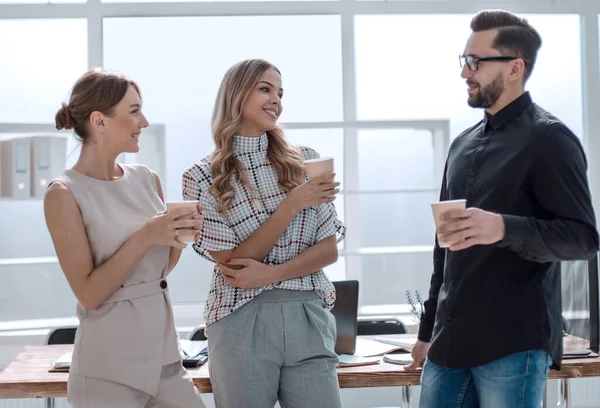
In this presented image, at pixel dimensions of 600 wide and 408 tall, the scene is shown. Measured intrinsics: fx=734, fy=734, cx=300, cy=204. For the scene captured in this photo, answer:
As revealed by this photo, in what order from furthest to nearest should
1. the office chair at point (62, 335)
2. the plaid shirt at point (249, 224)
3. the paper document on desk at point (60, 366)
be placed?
the office chair at point (62, 335) < the paper document on desk at point (60, 366) < the plaid shirt at point (249, 224)

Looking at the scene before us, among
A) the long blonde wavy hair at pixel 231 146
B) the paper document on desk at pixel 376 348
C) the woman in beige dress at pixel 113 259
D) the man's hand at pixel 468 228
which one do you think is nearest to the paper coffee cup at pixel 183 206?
the woman in beige dress at pixel 113 259

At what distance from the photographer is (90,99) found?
2152 millimetres

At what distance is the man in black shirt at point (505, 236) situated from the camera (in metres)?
1.73

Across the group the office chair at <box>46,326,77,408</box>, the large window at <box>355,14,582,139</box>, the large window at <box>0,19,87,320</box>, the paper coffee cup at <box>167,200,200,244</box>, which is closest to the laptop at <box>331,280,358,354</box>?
the paper coffee cup at <box>167,200,200,244</box>

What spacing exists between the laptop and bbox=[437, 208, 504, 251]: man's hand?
1249 millimetres

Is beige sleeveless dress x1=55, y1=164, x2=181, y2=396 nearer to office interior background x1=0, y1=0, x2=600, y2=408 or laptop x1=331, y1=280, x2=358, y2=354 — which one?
laptop x1=331, y1=280, x2=358, y2=354

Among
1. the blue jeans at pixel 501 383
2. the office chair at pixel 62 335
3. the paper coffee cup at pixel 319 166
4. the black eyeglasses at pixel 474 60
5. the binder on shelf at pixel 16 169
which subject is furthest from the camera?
the binder on shelf at pixel 16 169

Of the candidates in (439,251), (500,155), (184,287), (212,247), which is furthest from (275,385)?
(184,287)

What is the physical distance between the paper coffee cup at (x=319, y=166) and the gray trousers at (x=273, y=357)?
376 millimetres

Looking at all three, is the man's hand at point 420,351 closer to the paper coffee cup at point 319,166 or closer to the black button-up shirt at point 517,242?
the black button-up shirt at point 517,242

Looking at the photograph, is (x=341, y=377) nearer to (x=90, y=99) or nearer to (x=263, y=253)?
(x=263, y=253)

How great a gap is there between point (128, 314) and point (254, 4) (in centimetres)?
328

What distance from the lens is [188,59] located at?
4.95m

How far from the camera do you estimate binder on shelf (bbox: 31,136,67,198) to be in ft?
15.7
